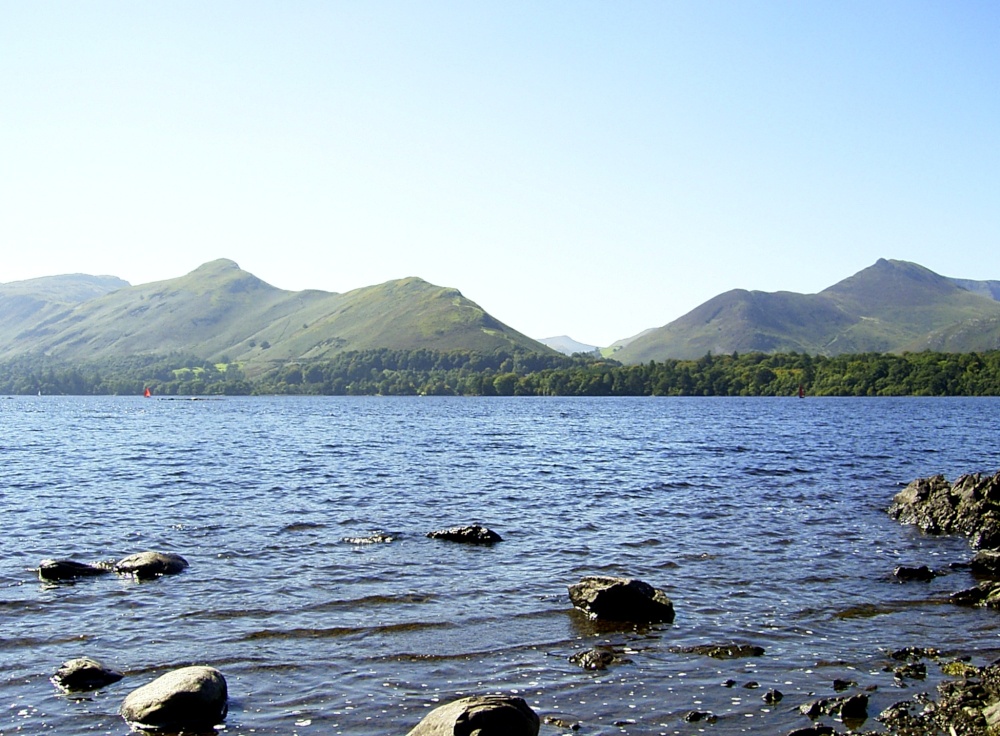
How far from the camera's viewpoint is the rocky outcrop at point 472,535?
104ft

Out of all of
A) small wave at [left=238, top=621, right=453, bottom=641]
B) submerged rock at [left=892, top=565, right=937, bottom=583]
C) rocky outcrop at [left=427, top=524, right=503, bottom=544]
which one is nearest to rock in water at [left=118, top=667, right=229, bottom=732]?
small wave at [left=238, top=621, right=453, bottom=641]

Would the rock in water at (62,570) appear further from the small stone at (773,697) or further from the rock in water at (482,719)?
the small stone at (773,697)

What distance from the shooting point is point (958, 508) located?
36375 mm

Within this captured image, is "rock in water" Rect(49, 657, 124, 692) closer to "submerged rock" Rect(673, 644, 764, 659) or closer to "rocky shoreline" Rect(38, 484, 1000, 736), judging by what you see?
"rocky shoreline" Rect(38, 484, 1000, 736)

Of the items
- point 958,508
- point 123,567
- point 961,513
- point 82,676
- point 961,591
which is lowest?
point 961,591

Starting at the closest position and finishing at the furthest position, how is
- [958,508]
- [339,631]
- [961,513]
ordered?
[339,631] < [961,513] < [958,508]

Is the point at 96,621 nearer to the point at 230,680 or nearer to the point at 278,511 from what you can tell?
the point at 230,680

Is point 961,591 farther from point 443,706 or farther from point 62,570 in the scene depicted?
point 62,570

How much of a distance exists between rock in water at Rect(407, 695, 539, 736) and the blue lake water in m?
1.45

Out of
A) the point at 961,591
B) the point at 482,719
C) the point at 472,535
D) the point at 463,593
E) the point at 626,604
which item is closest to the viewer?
the point at 482,719

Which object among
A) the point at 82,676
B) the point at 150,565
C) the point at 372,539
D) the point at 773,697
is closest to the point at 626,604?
the point at 773,697

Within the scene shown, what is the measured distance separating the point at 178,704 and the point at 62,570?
43.7 ft

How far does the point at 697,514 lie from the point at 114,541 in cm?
2497

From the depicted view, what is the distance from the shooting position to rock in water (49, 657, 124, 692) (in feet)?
54.2
